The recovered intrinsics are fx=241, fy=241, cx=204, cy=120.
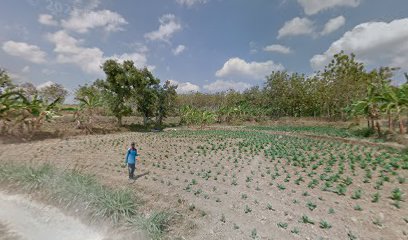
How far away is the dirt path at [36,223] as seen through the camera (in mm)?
6266

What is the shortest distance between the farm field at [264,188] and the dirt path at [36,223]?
181cm

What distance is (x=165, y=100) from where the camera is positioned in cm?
3206

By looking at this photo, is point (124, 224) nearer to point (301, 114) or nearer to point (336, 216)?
point (336, 216)

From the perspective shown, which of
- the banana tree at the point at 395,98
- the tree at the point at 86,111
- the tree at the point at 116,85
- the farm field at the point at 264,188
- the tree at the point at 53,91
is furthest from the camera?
the tree at the point at 53,91

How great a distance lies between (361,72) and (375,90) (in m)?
23.6

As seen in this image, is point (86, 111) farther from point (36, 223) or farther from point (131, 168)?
point (36, 223)

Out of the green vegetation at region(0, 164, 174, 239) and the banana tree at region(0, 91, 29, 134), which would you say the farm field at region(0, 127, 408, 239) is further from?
the banana tree at region(0, 91, 29, 134)

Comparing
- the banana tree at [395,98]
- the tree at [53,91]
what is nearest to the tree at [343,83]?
the banana tree at [395,98]

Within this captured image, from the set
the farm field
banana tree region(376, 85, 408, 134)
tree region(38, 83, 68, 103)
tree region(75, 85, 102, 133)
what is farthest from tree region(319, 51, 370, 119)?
tree region(38, 83, 68, 103)

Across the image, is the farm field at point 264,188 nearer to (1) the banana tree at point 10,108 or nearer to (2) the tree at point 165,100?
(1) the banana tree at point 10,108

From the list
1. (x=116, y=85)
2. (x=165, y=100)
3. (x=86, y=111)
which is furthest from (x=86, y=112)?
(x=165, y=100)

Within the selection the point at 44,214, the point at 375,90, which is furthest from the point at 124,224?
the point at 375,90

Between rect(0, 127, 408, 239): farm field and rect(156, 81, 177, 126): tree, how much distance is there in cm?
1730

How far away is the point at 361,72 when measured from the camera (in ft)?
136
